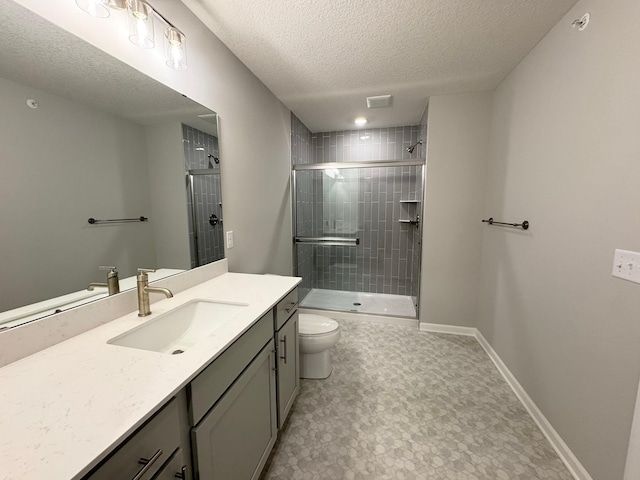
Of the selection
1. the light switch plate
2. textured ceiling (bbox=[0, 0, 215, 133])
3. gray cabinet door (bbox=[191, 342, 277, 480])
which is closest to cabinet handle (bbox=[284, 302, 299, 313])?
gray cabinet door (bbox=[191, 342, 277, 480])

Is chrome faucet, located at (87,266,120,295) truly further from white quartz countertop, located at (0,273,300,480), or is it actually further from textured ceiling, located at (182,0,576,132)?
textured ceiling, located at (182,0,576,132)

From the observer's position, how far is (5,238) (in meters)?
0.80

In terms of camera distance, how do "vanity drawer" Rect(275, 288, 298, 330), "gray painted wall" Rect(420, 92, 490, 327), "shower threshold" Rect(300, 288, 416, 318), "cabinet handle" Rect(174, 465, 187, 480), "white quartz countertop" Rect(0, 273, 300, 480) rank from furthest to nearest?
"shower threshold" Rect(300, 288, 416, 318) → "gray painted wall" Rect(420, 92, 490, 327) → "vanity drawer" Rect(275, 288, 298, 330) → "cabinet handle" Rect(174, 465, 187, 480) → "white quartz countertop" Rect(0, 273, 300, 480)

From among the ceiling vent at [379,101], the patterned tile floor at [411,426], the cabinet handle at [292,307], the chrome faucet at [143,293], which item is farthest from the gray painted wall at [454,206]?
the chrome faucet at [143,293]

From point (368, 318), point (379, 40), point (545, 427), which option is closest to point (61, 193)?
point (379, 40)

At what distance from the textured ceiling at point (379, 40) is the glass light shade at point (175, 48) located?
Answer: 1.06ft

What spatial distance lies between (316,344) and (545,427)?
145 centimetres

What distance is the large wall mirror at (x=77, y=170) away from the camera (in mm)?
816

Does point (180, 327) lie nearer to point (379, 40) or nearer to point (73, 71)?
point (73, 71)

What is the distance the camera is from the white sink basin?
1048 mm

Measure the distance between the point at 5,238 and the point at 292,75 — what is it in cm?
207

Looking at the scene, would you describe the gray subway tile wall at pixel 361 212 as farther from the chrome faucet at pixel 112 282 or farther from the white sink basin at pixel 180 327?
the chrome faucet at pixel 112 282

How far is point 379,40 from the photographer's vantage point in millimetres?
1714

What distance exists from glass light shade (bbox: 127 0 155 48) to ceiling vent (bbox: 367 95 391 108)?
6.35 ft
